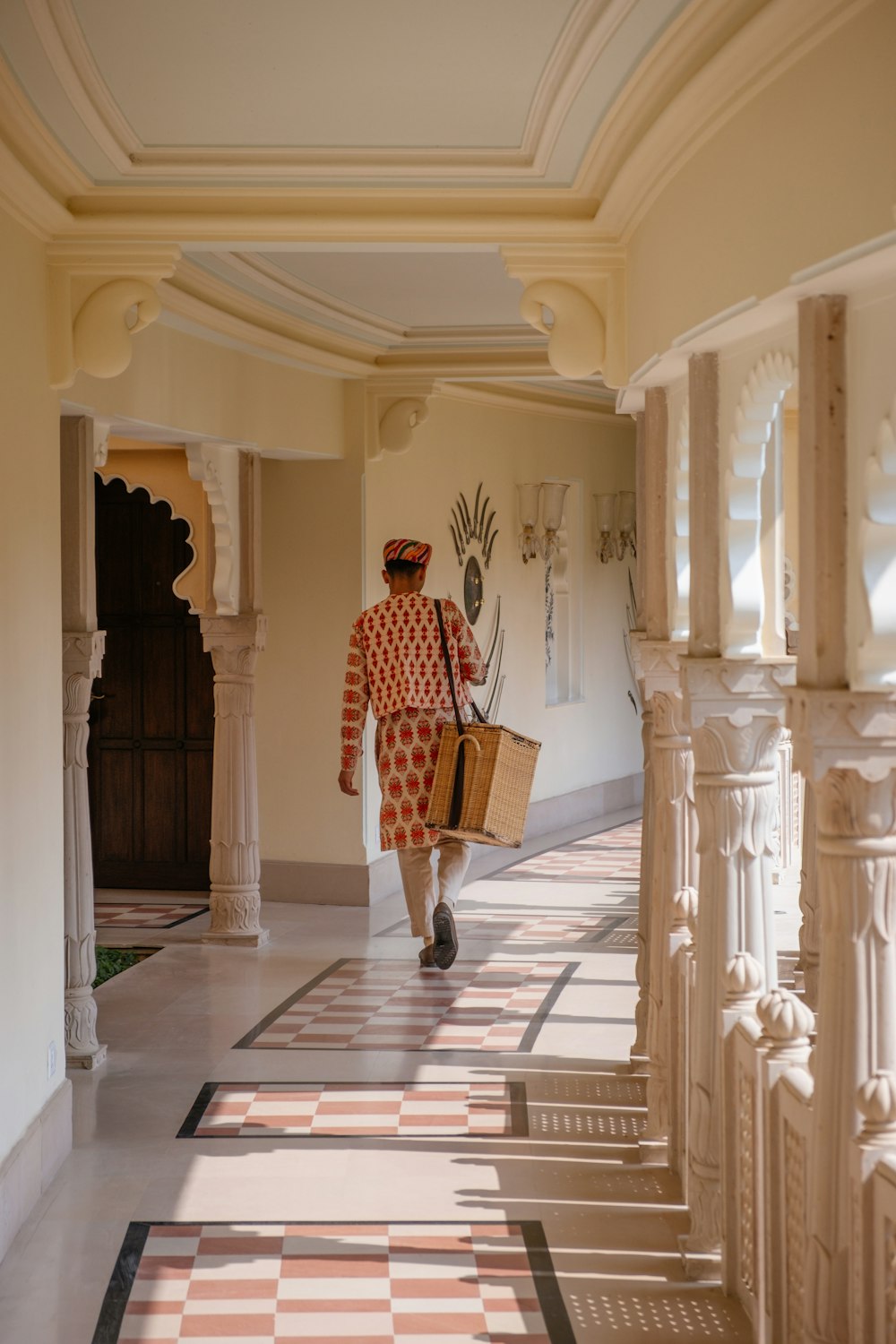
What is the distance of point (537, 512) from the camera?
446 inches

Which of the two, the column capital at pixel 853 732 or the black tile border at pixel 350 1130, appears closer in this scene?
the column capital at pixel 853 732

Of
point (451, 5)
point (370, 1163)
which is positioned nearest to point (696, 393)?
point (451, 5)

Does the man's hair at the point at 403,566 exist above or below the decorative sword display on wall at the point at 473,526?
below

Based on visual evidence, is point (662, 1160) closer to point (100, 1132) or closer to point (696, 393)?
point (100, 1132)

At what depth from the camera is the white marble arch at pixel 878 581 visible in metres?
2.55

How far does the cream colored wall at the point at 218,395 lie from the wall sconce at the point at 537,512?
286 centimetres

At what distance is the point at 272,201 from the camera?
14.6 feet

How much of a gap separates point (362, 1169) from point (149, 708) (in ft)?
17.7

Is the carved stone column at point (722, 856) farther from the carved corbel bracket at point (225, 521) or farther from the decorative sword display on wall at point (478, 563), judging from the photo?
the decorative sword display on wall at point (478, 563)

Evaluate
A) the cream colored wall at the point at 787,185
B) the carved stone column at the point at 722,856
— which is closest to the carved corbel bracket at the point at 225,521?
the cream colored wall at the point at 787,185

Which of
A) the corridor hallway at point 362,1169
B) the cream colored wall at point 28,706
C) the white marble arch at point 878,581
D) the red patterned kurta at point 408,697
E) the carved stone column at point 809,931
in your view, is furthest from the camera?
the red patterned kurta at point 408,697

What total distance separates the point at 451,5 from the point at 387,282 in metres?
3.55

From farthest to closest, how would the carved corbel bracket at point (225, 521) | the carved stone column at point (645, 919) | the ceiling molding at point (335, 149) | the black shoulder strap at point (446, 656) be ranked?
1. the carved corbel bracket at point (225, 521)
2. the black shoulder strap at point (446, 656)
3. the carved stone column at point (645, 919)
4. the ceiling molding at point (335, 149)

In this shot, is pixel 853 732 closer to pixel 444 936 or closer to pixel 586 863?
pixel 444 936
